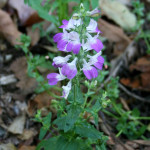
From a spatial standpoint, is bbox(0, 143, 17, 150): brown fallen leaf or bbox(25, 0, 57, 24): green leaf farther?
bbox(25, 0, 57, 24): green leaf

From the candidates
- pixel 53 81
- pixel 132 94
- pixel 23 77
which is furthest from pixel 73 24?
pixel 132 94

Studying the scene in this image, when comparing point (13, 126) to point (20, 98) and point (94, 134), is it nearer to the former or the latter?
point (20, 98)

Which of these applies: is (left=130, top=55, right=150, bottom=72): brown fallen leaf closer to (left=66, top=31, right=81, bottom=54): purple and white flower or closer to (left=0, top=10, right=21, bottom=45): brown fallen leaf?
(left=0, top=10, right=21, bottom=45): brown fallen leaf

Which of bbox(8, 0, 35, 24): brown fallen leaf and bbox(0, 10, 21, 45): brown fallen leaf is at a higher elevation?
bbox(8, 0, 35, 24): brown fallen leaf

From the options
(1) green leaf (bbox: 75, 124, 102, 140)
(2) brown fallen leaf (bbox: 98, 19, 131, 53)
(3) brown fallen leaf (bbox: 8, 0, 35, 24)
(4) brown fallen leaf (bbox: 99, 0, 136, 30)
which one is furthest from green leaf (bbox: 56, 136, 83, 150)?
(4) brown fallen leaf (bbox: 99, 0, 136, 30)

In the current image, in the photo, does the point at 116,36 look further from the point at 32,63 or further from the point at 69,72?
the point at 69,72

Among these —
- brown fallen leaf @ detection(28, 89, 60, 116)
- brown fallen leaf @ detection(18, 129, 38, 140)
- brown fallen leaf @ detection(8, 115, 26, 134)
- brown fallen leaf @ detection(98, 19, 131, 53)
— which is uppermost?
brown fallen leaf @ detection(98, 19, 131, 53)
